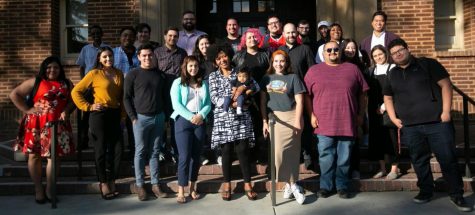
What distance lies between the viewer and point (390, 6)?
834cm

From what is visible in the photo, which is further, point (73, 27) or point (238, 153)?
point (73, 27)

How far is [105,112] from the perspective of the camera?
500 centimetres

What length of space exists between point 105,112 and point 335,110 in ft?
8.34

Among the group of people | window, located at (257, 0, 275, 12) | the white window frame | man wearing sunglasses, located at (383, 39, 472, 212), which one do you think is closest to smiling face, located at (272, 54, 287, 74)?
the group of people

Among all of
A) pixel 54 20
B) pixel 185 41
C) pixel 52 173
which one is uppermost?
pixel 54 20

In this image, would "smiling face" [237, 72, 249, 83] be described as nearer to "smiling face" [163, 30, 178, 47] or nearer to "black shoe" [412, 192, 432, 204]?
"smiling face" [163, 30, 178, 47]

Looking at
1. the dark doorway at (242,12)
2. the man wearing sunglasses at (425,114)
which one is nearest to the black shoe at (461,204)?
the man wearing sunglasses at (425,114)

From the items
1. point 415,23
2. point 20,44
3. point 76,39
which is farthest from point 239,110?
point 20,44

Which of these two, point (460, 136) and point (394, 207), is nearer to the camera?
point (394, 207)

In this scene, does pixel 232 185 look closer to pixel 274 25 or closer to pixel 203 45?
pixel 203 45

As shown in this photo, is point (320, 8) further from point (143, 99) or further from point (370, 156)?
point (143, 99)

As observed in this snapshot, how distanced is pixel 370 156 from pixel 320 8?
3.77 meters

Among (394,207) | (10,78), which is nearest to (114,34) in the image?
(10,78)

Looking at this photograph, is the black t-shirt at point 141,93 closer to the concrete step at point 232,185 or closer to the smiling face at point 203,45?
the smiling face at point 203,45
